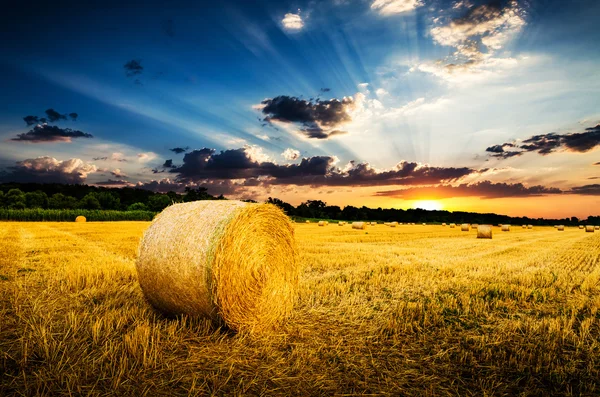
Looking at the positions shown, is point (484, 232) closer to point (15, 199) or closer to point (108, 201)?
point (108, 201)

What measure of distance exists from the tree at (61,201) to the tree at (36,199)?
1.35 meters

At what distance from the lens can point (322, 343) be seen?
4.58 metres

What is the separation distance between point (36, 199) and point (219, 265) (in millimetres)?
83944

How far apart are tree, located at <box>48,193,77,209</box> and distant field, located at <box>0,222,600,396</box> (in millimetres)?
75181

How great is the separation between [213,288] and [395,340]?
243 centimetres

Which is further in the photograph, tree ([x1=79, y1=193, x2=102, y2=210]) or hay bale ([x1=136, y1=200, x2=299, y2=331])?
tree ([x1=79, y1=193, x2=102, y2=210])

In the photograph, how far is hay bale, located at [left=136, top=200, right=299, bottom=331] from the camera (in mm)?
5068

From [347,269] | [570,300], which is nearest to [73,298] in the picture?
[347,269]

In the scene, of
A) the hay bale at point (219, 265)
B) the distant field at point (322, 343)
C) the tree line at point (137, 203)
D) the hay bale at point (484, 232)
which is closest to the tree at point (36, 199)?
the tree line at point (137, 203)

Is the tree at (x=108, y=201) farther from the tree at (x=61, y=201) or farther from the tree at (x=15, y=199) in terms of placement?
the tree at (x=15, y=199)

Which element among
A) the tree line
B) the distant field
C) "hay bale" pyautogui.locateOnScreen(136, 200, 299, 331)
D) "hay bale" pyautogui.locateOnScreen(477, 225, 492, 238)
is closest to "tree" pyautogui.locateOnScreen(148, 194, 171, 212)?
the tree line

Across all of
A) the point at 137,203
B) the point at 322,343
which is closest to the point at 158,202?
the point at 137,203

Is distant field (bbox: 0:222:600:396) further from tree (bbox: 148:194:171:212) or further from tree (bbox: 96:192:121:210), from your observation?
tree (bbox: 96:192:121:210)

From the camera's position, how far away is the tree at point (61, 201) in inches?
2822
